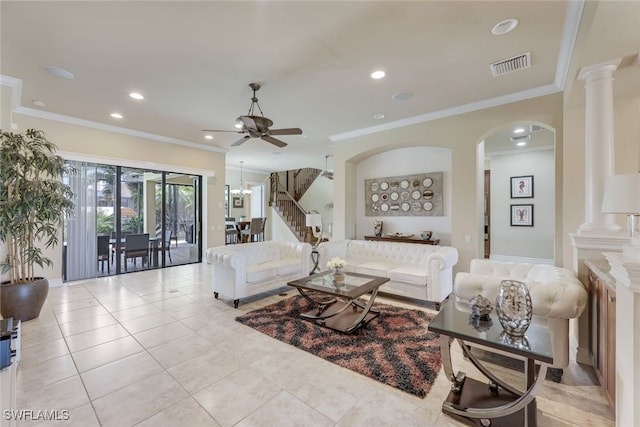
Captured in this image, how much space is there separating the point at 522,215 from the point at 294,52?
7.41 m

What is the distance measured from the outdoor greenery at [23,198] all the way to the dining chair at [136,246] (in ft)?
7.77

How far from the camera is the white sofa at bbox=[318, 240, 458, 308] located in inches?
157

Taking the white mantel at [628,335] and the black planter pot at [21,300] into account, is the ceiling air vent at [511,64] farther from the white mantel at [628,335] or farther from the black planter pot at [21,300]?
the black planter pot at [21,300]

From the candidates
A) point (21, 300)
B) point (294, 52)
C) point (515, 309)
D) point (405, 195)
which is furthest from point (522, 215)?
point (21, 300)

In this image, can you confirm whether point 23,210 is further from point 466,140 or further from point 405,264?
point 466,140

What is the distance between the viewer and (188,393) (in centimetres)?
215

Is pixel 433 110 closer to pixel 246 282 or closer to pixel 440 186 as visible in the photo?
pixel 440 186

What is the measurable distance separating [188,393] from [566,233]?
4.51 m

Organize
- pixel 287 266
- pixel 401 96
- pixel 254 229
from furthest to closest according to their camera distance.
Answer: pixel 254 229, pixel 287 266, pixel 401 96

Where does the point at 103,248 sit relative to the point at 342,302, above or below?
above

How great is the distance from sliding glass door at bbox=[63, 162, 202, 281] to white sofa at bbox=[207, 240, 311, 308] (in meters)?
3.05

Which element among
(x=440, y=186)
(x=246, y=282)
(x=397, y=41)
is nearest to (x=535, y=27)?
(x=397, y=41)

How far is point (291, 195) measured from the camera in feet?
38.0

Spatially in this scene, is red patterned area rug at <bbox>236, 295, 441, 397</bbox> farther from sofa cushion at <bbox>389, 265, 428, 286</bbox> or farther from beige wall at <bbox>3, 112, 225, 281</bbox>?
beige wall at <bbox>3, 112, 225, 281</bbox>
